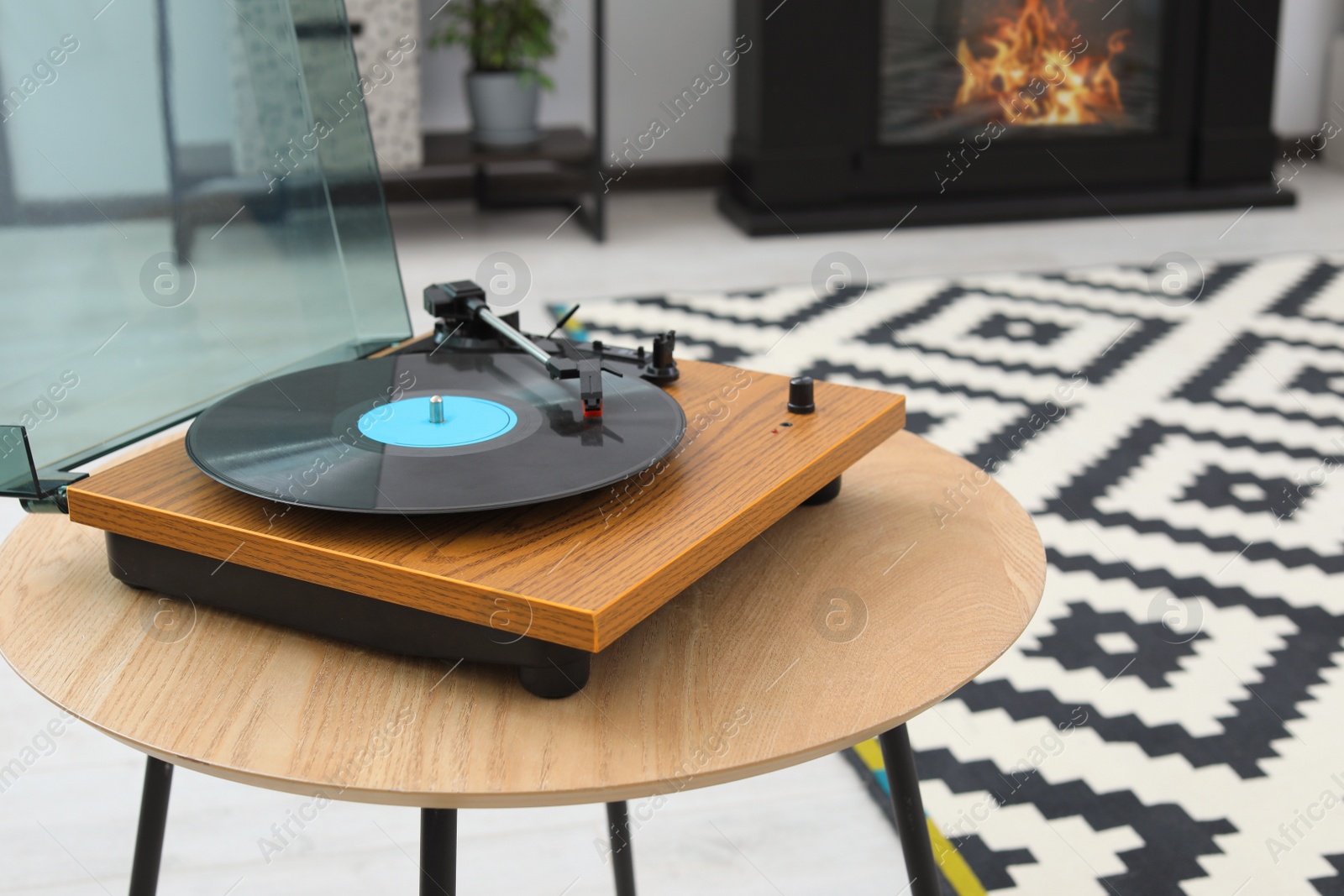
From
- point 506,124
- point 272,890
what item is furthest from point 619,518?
point 506,124

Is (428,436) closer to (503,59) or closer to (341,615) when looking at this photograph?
(341,615)

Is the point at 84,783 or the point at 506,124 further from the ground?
the point at 506,124

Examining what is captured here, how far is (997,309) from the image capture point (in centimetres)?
279

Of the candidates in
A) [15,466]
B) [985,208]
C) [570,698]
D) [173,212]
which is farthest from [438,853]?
[985,208]

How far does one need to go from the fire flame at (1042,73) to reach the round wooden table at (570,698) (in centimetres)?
295

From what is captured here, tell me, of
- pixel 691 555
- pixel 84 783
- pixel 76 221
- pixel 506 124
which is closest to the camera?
pixel 691 555

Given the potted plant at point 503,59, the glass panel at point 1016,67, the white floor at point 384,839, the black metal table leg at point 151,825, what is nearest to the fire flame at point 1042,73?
the glass panel at point 1016,67

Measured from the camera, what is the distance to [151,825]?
37.5 inches

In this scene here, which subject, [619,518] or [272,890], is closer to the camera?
[619,518]

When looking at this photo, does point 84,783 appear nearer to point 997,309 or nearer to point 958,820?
point 958,820

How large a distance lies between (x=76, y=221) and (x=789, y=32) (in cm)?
272

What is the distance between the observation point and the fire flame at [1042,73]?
3.53 meters

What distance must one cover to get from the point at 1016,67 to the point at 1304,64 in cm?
119

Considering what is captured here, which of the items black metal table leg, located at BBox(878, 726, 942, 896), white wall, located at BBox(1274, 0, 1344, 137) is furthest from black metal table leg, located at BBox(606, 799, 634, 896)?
white wall, located at BBox(1274, 0, 1344, 137)
